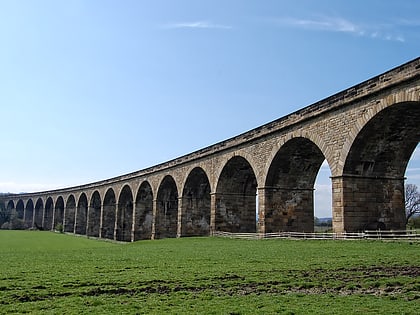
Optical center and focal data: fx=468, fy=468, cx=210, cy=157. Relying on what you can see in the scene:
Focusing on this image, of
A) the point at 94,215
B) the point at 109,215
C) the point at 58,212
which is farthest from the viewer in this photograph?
the point at 58,212

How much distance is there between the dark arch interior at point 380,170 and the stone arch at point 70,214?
53055mm

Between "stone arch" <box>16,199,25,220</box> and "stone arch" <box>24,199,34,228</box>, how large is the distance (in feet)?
4.83

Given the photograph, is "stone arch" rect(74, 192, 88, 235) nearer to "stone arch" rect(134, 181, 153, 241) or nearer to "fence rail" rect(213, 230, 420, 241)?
"stone arch" rect(134, 181, 153, 241)

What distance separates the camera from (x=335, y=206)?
2075 centimetres

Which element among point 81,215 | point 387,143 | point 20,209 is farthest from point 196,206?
point 20,209

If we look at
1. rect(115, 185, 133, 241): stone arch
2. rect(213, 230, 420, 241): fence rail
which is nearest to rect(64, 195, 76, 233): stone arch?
rect(115, 185, 133, 241): stone arch

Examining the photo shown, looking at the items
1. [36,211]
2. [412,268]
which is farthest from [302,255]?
[36,211]

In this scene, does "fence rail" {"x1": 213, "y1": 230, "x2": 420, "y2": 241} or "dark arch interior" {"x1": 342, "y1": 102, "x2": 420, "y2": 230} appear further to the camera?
"dark arch interior" {"x1": 342, "y1": 102, "x2": 420, "y2": 230}

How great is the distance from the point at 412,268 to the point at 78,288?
7.39 meters

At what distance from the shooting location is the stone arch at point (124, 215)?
50969 mm

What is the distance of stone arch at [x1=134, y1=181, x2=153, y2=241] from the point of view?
153 ft

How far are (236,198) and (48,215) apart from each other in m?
53.0

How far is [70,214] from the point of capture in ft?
225

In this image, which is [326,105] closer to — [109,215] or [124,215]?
[124,215]
